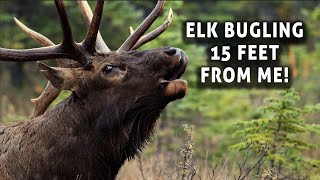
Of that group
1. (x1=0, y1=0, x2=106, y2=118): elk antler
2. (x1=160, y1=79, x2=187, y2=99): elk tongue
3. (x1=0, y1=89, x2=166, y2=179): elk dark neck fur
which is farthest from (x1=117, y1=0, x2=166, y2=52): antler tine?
(x1=160, y1=79, x2=187, y2=99): elk tongue

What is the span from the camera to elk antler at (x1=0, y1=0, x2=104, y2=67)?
5.91 meters

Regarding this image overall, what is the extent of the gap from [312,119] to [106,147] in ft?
26.1

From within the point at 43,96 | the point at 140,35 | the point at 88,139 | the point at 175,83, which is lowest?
the point at 88,139

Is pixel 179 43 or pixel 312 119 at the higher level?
pixel 179 43

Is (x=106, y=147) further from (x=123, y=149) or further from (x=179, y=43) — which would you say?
(x=179, y=43)

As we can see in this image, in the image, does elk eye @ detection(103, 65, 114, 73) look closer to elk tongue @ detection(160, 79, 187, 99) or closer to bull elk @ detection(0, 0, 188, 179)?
bull elk @ detection(0, 0, 188, 179)

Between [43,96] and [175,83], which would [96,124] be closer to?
[175,83]

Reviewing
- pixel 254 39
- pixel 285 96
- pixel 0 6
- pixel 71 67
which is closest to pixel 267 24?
pixel 254 39

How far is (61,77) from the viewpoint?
5895 mm

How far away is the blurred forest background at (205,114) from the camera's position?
7828 mm

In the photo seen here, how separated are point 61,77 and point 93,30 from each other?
0.44 m

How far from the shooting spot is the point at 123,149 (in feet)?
19.2

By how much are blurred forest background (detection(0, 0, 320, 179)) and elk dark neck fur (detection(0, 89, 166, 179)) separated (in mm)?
526

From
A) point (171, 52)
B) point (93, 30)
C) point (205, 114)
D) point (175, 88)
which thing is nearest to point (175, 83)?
point (175, 88)
